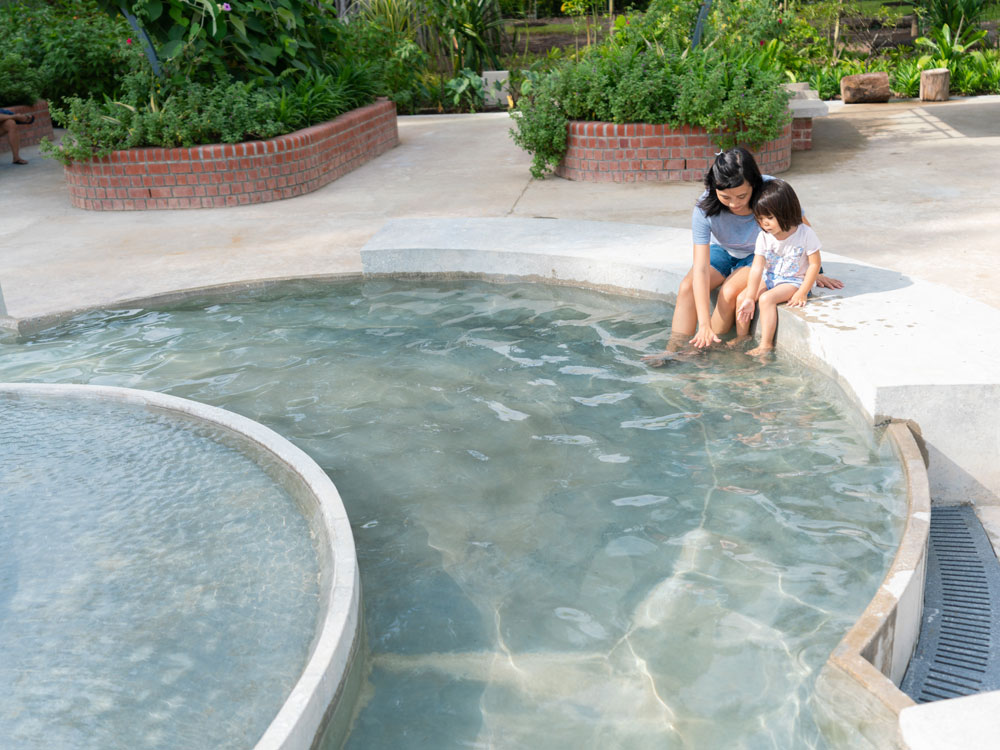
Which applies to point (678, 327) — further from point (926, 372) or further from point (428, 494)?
point (428, 494)

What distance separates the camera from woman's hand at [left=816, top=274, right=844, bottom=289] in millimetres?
4816

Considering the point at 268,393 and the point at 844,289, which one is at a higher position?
the point at 844,289

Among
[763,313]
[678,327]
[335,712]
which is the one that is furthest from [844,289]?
[335,712]

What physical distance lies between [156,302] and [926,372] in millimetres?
4591

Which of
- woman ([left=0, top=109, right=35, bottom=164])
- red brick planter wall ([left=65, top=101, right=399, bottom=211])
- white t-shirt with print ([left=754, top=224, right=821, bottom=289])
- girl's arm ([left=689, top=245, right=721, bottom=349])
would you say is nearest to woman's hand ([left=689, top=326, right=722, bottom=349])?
girl's arm ([left=689, top=245, right=721, bottom=349])

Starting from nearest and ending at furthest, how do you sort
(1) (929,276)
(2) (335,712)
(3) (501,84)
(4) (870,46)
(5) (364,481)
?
(2) (335,712)
(5) (364,481)
(1) (929,276)
(3) (501,84)
(4) (870,46)

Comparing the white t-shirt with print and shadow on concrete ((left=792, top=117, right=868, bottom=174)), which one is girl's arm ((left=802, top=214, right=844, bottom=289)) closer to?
the white t-shirt with print

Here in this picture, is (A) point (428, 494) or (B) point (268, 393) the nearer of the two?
(A) point (428, 494)

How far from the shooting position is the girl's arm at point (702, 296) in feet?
15.8

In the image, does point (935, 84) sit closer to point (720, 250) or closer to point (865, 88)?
point (865, 88)

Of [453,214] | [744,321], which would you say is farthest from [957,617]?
[453,214]

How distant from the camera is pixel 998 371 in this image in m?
3.71

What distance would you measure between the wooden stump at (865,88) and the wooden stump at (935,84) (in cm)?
49

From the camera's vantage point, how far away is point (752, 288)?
4.76 metres
